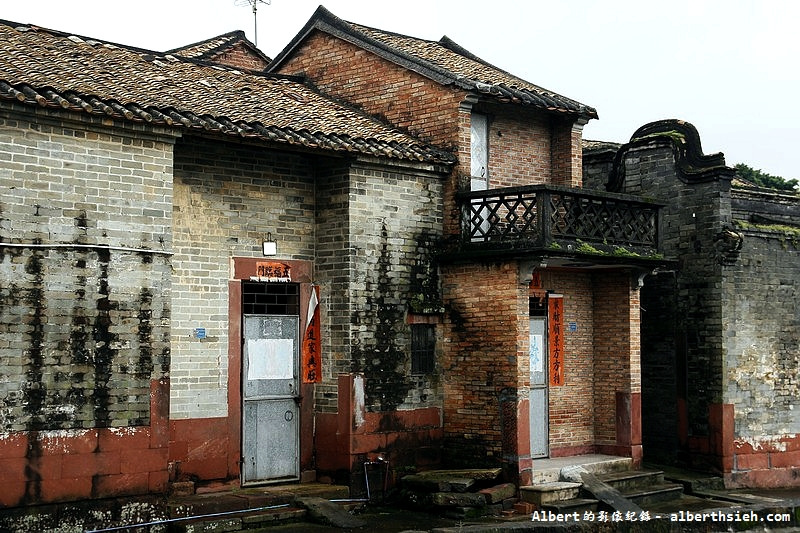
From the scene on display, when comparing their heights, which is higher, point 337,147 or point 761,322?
point 337,147

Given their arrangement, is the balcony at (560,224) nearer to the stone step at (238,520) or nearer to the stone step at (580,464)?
the stone step at (580,464)

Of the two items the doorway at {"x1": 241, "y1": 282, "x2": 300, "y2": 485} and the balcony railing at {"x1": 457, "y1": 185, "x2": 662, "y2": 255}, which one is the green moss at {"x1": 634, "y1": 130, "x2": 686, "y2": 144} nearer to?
the balcony railing at {"x1": 457, "y1": 185, "x2": 662, "y2": 255}

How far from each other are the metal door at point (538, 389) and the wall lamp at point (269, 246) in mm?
4457

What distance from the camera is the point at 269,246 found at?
13.6 m

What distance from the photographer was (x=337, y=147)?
13.3 metres

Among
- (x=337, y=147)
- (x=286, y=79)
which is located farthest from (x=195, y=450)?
(x=286, y=79)

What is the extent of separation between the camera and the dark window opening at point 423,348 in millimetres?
14469

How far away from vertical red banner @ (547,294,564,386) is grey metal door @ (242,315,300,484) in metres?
4.31

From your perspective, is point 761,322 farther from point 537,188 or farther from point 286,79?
point 286,79

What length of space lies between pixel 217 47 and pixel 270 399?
1039 centimetres

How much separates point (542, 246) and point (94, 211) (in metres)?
5.92

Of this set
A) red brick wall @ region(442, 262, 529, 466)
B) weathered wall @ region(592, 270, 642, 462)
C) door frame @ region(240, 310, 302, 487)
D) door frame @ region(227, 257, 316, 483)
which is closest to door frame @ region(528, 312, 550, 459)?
weathered wall @ region(592, 270, 642, 462)

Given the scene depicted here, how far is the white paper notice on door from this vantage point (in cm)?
1343

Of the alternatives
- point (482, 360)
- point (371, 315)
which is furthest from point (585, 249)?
point (371, 315)
